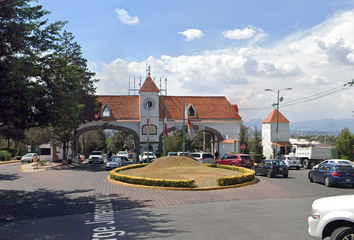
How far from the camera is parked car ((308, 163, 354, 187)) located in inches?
707

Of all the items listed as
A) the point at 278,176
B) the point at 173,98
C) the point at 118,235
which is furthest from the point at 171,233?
the point at 173,98

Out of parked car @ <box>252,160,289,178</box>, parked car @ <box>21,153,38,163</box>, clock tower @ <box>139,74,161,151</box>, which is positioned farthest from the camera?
parked car @ <box>21,153,38,163</box>

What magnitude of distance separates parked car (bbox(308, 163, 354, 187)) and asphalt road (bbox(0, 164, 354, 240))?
6.21 feet

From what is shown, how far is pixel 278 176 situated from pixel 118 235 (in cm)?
1970

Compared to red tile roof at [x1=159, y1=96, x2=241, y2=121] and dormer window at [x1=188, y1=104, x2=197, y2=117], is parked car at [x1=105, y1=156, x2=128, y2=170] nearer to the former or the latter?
red tile roof at [x1=159, y1=96, x2=241, y2=121]

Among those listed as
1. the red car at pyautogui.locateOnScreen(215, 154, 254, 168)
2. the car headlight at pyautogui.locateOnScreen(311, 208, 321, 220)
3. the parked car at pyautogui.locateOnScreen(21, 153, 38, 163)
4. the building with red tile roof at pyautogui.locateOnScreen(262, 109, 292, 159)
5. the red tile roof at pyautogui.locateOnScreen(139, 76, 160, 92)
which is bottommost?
the parked car at pyautogui.locateOnScreen(21, 153, 38, 163)

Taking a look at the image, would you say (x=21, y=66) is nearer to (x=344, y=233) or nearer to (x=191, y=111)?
(x=344, y=233)

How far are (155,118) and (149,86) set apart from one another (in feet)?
15.7

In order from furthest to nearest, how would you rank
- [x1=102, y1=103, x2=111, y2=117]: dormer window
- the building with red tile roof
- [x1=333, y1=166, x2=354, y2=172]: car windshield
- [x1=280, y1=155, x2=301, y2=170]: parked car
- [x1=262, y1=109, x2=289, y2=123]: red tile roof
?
[x1=262, y1=109, x2=289, y2=123]: red tile roof
the building with red tile roof
[x1=102, y1=103, x2=111, y2=117]: dormer window
[x1=280, y1=155, x2=301, y2=170]: parked car
[x1=333, y1=166, x2=354, y2=172]: car windshield

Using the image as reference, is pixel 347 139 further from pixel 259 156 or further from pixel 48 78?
pixel 48 78

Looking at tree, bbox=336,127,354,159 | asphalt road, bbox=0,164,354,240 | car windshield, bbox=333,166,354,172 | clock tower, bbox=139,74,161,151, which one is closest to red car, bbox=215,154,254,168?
car windshield, bbox=333,166,354,172

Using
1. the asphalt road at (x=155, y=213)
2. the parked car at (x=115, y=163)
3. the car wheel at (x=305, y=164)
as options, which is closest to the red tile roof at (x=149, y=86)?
the parked car at (x=115, y=163)

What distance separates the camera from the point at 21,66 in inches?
497

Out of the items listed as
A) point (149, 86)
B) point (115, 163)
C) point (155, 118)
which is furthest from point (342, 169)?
point (149, 86)
